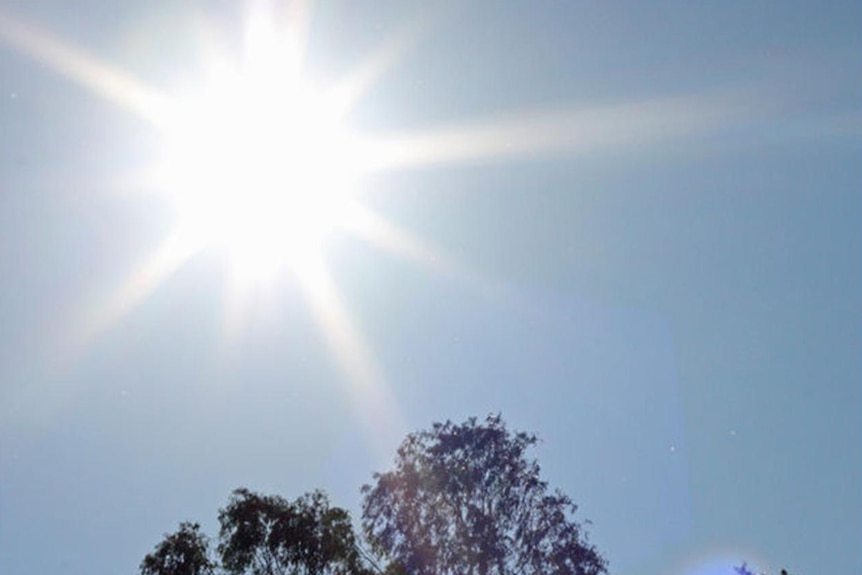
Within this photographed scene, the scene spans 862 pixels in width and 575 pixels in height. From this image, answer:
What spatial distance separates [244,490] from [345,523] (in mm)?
3497

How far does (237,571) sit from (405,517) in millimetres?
8583

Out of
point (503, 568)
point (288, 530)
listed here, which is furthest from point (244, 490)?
point (503, 568)

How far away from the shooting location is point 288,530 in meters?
24.1

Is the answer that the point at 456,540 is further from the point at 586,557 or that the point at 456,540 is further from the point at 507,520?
the point at 586,557

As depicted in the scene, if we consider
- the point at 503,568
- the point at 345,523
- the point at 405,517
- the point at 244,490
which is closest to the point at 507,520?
the point at 503,568

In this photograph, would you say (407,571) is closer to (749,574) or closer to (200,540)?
(200,540)

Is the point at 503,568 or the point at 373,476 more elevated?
the point at 373,476

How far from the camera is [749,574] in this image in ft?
83.9

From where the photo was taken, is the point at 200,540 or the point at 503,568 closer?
the point at 200,540

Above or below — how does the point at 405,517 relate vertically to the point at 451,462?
below

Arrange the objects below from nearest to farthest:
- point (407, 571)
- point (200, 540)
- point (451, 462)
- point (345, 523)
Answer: point (200, 540), point (345, 523), point (407, 571), point (451, 462)

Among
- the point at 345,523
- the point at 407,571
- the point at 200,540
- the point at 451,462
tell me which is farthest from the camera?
the point at 451,462

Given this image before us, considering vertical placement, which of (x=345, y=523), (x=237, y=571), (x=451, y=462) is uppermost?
(x=451, y=462)

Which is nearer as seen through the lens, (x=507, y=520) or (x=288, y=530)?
(x=288, y=530)
